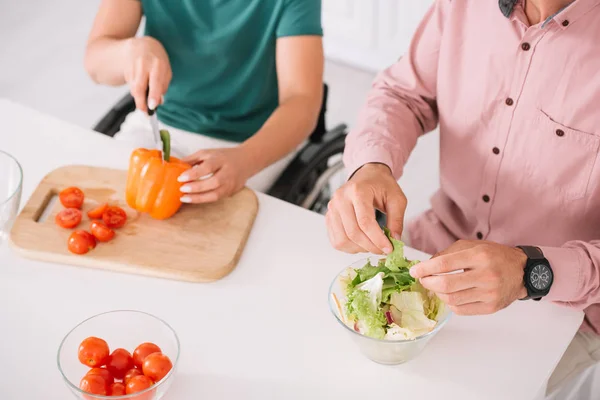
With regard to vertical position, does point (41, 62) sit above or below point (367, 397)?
below

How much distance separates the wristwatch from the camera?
4.06 feet

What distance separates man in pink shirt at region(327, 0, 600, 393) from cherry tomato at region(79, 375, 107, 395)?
0.47 meters

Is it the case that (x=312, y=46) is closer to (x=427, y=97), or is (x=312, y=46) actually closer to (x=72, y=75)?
(x=427, y=97)

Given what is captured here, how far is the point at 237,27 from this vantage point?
1888 millimetres

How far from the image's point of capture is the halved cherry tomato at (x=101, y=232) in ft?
4.71

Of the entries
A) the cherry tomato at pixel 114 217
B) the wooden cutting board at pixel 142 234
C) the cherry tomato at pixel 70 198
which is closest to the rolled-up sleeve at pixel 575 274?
the wooden cutting board at pixel 142 234

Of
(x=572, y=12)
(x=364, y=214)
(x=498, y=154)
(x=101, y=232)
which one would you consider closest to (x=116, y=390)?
(x=101, y=232)

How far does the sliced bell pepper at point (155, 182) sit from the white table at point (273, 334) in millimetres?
174

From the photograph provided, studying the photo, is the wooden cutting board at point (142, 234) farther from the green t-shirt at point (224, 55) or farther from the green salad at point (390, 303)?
the green t-shirt at point (224, 55)

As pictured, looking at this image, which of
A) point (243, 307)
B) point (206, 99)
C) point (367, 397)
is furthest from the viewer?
point (206, 99)

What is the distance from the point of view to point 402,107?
165cm

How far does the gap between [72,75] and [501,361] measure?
2.86 metres

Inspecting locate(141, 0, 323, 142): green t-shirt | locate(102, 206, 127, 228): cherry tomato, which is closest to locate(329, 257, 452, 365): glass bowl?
locate(102, 206, 127, 228): cherry tomato

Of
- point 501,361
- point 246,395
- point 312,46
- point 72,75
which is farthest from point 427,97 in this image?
point 72,75
